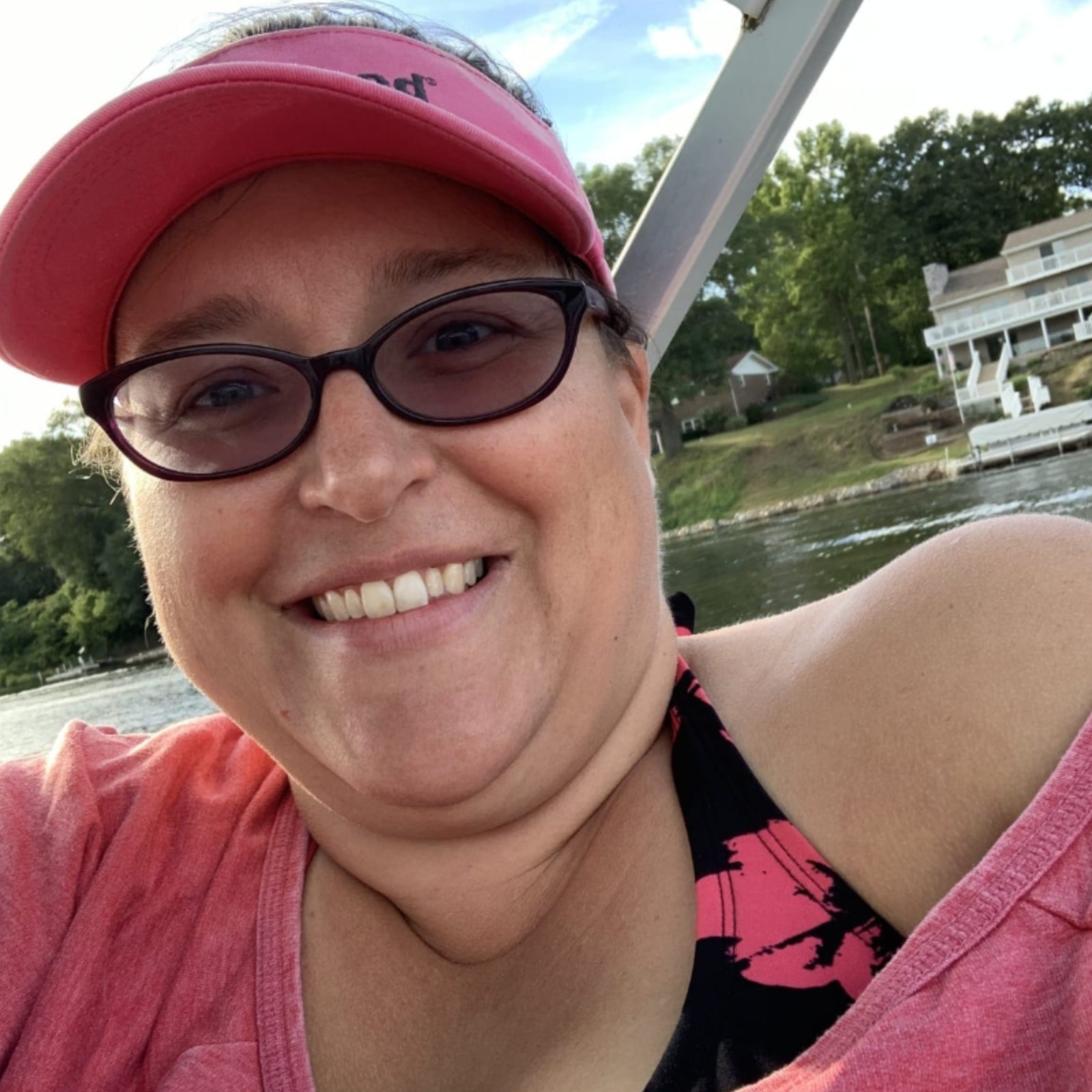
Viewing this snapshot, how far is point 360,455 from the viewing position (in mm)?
791

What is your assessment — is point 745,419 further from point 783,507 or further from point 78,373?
point 78,373

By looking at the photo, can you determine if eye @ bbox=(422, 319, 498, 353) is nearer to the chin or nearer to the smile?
the smile

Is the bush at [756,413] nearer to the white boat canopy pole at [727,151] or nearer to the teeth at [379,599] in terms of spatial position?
the white boat canopy pole at [727,151]

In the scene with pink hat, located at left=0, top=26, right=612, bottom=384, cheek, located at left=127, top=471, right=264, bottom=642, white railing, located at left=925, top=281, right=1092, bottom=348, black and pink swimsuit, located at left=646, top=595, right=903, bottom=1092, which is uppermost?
white railing, located at left=925, top=281, right=1092, bottom=348

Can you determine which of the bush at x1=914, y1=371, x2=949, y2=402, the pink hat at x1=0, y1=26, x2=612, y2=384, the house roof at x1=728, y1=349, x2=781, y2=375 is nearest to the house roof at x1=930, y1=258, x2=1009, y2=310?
the bush at x1=914, y1=371, x2=949, y2=402

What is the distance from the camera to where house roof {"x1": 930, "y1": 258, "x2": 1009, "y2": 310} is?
16.2m

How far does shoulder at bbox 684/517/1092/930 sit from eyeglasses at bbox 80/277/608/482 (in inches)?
14.3

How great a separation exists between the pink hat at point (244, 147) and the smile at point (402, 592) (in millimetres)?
355

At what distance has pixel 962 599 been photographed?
750mm

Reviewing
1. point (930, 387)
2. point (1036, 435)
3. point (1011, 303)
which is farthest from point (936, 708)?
point (1011, 303)

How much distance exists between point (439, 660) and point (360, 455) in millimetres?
193

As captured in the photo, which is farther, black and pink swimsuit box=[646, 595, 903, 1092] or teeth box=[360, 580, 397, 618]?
teeth box=[360, 580, 397, 618]

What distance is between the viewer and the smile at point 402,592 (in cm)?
84

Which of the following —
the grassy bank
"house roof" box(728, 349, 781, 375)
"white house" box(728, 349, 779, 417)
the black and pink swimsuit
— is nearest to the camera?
the black and pink swimsuit
